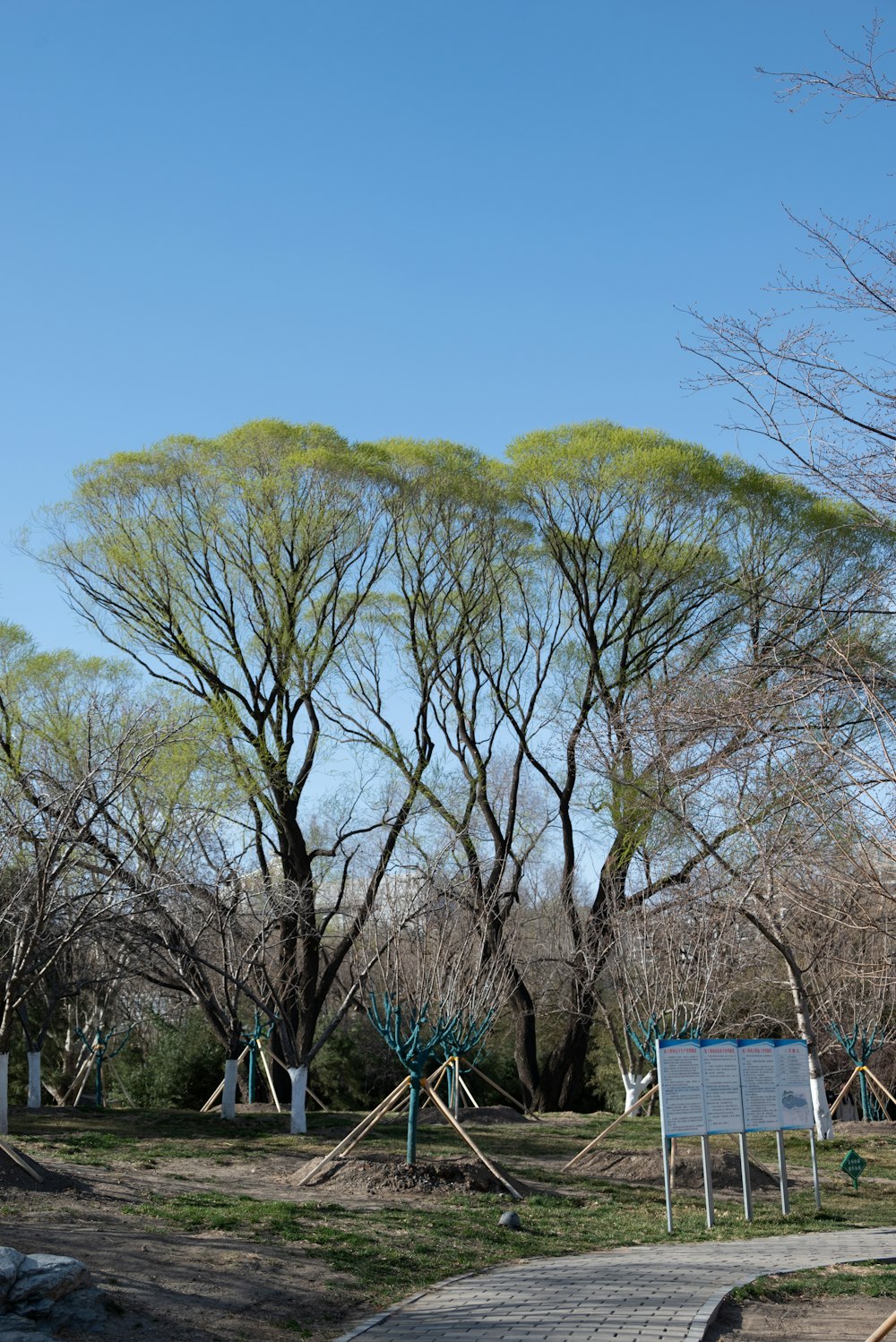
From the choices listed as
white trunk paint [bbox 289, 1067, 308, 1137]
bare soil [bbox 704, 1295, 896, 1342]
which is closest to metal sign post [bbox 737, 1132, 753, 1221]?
bare soil [bbox 704, 1295, 896, 1342]

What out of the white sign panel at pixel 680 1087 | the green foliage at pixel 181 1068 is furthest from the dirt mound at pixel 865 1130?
the green foliage at pixel 181 1068

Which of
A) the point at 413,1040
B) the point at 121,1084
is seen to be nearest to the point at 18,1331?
the point at 413,1040

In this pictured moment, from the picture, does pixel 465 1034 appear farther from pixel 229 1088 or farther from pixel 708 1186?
pixel 229 1088

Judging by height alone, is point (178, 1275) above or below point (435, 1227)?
above

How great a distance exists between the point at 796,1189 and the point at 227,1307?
9.88 metres

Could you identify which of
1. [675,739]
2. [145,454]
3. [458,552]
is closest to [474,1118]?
[458,552]

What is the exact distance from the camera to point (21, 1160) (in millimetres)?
11586

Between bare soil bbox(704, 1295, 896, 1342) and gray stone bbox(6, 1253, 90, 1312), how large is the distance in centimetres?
364

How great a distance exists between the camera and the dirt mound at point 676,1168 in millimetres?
15406

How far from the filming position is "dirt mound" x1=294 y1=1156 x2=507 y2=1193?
13406mm

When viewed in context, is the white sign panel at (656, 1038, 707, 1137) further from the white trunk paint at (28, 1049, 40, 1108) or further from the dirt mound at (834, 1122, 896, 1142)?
the white trunk paint at (28, 1049, 40, 1108)

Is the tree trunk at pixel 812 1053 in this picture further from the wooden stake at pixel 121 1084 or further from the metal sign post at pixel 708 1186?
the wooden stake at pixel 121 1084

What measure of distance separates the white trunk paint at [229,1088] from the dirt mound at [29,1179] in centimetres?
932

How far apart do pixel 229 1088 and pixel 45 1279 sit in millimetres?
14966
